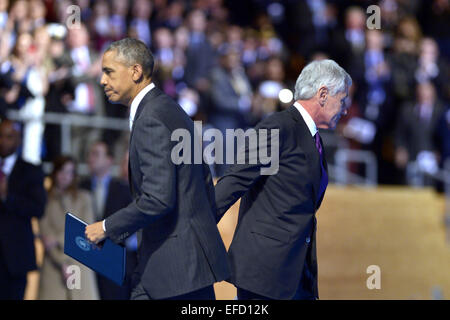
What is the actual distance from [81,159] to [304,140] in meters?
4.66

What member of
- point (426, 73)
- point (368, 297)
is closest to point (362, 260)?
point (368, 297)

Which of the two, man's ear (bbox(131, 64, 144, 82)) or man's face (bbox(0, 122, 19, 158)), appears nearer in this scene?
man's ear (bbox(131, 64, 144, 82))

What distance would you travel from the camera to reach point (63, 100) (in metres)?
8.54

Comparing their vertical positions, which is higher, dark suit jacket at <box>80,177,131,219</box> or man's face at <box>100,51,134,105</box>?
man's face at <box>100,51,134,105</box>

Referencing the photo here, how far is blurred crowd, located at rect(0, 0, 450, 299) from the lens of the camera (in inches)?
299

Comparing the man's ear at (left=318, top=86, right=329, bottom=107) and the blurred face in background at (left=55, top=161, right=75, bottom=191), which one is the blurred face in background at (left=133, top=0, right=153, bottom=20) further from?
the man's ear at (left=318, top=86, right=329, bottom=107)

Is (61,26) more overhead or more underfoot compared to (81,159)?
more overhead

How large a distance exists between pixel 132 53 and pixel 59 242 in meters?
3.81

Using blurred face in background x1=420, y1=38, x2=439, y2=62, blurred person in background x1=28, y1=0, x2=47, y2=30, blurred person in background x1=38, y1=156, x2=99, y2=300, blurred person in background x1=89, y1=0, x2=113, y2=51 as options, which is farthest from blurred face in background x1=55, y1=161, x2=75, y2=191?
blurred face in background x1=420, y1=38, x2=439, y2=62

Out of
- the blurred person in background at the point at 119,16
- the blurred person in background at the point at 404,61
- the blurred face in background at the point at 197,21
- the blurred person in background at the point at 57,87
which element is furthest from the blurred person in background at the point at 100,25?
the blurred person in background at the point at 404,61

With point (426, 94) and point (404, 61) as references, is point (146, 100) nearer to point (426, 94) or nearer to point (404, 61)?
point (426, 94)

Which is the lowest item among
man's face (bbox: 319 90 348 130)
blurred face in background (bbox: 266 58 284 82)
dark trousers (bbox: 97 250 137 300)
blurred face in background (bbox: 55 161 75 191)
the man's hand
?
dark trousers (bbox: 97 250 137 300)

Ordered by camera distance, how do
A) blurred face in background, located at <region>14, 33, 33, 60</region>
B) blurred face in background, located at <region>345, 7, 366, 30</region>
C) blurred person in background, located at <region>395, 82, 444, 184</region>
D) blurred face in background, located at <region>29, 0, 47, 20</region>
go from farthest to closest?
1. blurred face in background, located at <region>345, 7, 366, 30</region>
2. blurred person in background, located at <region>395, 82, 444, 184</region>
3. blurred face in background, located at <region>29, 0, 47, 20</region>
4. blurred face in background, located at <region>14, 33, 33, 60</region>
